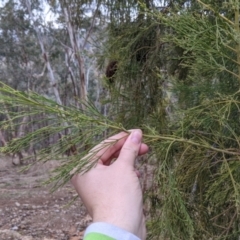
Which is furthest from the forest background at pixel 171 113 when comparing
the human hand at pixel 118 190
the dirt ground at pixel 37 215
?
the dirt ground at pixel 37 215

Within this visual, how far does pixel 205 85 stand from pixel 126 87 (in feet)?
2.83

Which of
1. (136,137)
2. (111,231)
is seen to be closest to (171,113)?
(136,137)

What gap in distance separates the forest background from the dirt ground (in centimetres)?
228

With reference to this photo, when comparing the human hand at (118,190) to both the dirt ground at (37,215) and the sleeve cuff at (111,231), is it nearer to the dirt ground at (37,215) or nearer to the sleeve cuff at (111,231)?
the sleeve cuff at (111,231)

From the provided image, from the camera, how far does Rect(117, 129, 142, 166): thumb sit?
105 cm

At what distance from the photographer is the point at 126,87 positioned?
2574mm

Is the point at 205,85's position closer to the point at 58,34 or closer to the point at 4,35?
the point at 58,34

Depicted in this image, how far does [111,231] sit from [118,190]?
0.42ft

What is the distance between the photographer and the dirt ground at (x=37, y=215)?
5809 mm

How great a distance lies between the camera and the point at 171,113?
2.34 meters

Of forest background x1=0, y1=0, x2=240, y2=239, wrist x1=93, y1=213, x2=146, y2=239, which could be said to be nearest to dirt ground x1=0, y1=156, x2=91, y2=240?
forest background x1=0, y1=0, x2=240, y2=239

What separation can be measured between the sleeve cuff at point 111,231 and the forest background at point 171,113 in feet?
0.80

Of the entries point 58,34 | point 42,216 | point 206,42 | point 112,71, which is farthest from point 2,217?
point 58,34

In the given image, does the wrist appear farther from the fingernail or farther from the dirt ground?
the dirt ground
